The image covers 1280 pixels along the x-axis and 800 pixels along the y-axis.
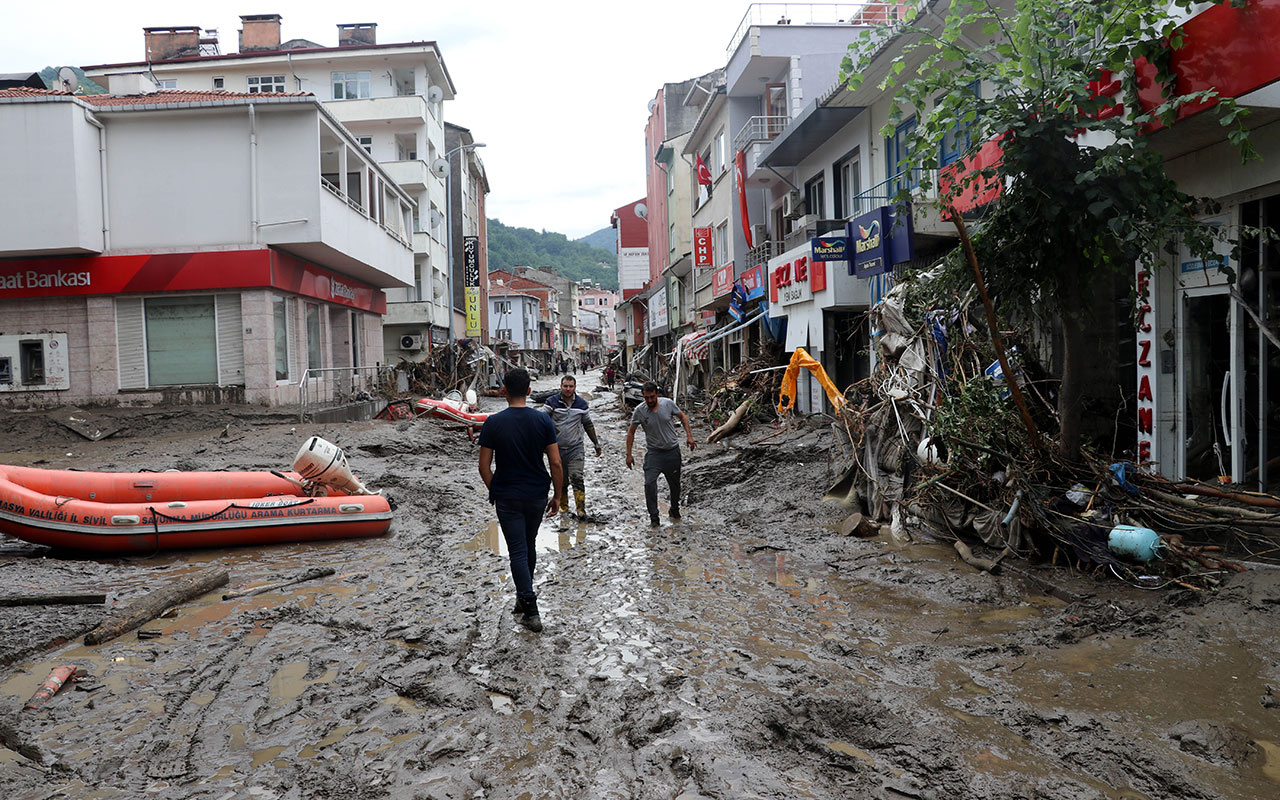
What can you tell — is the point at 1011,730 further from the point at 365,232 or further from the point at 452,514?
the point at 365,232

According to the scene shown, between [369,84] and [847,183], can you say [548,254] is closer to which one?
[369,84]

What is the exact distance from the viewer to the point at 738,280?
995 inches

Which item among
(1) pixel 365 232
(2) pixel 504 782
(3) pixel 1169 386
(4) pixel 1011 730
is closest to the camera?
(2) pixel 504 782

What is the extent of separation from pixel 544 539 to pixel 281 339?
13.6 metres

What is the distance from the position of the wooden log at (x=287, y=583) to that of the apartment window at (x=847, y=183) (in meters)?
13.5

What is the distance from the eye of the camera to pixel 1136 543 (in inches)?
249

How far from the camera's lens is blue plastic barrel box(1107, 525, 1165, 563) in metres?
6.28

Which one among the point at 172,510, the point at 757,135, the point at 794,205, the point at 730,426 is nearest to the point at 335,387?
the point at 730,426

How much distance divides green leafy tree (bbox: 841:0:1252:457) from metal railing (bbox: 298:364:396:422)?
594 inches

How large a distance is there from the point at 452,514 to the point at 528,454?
559 centimetres

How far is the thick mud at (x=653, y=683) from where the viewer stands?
3.69m

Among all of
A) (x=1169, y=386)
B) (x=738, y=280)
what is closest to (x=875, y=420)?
(x=1169, y=386)

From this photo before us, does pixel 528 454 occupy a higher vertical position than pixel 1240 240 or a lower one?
lower

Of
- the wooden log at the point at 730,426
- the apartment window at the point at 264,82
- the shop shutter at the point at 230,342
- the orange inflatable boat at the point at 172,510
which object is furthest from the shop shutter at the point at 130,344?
the apartment window at the point at 264,82
